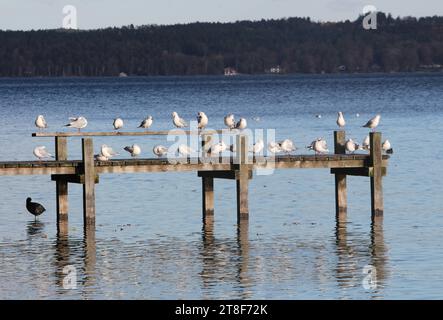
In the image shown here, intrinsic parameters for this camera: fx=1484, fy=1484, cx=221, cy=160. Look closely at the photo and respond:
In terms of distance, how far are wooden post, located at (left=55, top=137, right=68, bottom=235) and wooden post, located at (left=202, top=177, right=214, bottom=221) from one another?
10.6ft

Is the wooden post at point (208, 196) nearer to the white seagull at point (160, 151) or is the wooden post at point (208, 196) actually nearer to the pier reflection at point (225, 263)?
the white seagull at point (160, 151)

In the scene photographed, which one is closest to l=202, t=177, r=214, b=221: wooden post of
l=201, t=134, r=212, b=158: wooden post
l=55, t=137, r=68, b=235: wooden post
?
l=201, t=134, r=212, b=158: wooden post

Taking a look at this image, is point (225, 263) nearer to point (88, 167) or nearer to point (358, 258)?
point (358, 258)

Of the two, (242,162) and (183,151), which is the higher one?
(183,151)


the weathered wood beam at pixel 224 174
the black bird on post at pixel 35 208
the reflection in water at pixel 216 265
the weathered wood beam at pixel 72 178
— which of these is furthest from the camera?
the black bird on post at pixel 35 208

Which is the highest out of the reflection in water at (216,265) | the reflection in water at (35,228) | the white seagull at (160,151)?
the white seagull at (160,151)

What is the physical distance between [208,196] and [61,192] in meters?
3.56

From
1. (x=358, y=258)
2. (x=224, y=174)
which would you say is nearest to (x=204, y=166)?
(x=224, y=174)

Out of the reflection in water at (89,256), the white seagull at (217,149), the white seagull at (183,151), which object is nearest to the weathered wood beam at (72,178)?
the reflection in water at (89,256)

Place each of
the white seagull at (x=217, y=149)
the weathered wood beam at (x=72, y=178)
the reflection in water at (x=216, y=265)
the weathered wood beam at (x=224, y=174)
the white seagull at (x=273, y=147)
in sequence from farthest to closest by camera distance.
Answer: the white seagull at (x=273, y=147)
the white seagull at (x=217, y=149)
the weathered wood beam at (x=224, y=174)
the weathered wood beam at (x=72, y=178)
the reflection in water at (x=216, y=265)

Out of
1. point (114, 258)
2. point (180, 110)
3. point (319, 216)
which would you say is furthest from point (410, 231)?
point (180, 110)

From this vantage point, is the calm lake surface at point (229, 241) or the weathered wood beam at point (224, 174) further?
the weathered wood beam at point (224, 174)

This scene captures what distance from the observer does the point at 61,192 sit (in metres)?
33.7

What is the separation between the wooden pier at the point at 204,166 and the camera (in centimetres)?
3189
